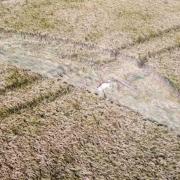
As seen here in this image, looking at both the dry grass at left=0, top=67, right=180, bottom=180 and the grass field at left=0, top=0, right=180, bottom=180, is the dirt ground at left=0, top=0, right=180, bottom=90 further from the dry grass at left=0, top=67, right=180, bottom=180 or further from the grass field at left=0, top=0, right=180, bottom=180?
the dry grass at left=0, top=67, right=180, bottom=180

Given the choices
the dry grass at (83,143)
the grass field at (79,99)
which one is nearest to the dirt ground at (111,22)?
the grass field at (79,99)

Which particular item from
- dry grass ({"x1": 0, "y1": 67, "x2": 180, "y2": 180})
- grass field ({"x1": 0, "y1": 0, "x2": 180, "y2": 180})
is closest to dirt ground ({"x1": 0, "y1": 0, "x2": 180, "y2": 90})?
grass field ({"x1": 0, "y1": 0, "x2": 180, "y2": 180})

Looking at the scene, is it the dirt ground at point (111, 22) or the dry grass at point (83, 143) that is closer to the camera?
the dry grass at point (83, 143)

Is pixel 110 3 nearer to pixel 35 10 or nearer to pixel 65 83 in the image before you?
pixel 35 10

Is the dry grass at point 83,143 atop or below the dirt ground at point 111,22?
below

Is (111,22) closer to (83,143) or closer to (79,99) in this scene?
(79,99)

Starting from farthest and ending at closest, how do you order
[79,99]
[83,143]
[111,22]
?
[111,22] < [79,99] < [83,143]

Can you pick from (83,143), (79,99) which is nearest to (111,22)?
(79,99)

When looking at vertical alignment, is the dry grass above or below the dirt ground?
below

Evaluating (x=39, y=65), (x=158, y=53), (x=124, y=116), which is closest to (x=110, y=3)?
(x=158, y=53)

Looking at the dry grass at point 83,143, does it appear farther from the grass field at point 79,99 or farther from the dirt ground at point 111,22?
the dirt ground at point 111,22
